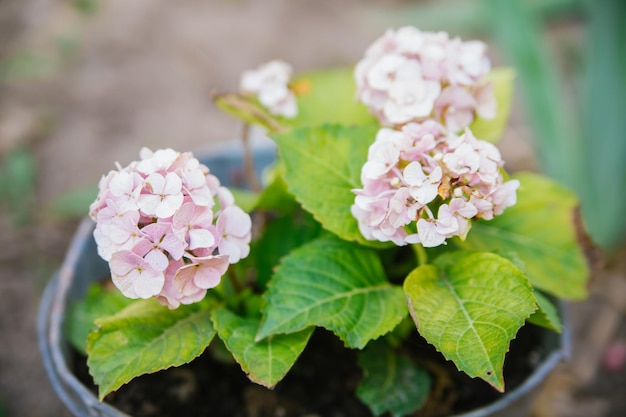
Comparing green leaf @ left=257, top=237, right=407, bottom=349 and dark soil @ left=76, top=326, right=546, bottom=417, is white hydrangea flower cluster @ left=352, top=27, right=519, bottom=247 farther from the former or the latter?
dark soil @ left=76, top=326, right=546, bottom=417

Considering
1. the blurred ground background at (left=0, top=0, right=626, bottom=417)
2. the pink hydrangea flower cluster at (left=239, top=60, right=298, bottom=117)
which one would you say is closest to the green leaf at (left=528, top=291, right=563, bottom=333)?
the pink hydrangea flower cluster at (left=239, top=60, right=298, bottom=117)

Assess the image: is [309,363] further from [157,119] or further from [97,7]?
[97,7]

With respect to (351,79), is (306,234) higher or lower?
lower

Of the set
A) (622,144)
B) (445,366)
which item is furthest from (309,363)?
(622,144)

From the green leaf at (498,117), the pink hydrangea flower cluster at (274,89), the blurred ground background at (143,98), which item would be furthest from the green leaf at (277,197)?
the blurred ground background at (143,98)

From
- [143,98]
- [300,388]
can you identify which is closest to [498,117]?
[300,388]

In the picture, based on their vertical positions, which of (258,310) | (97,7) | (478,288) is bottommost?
(97,7)
